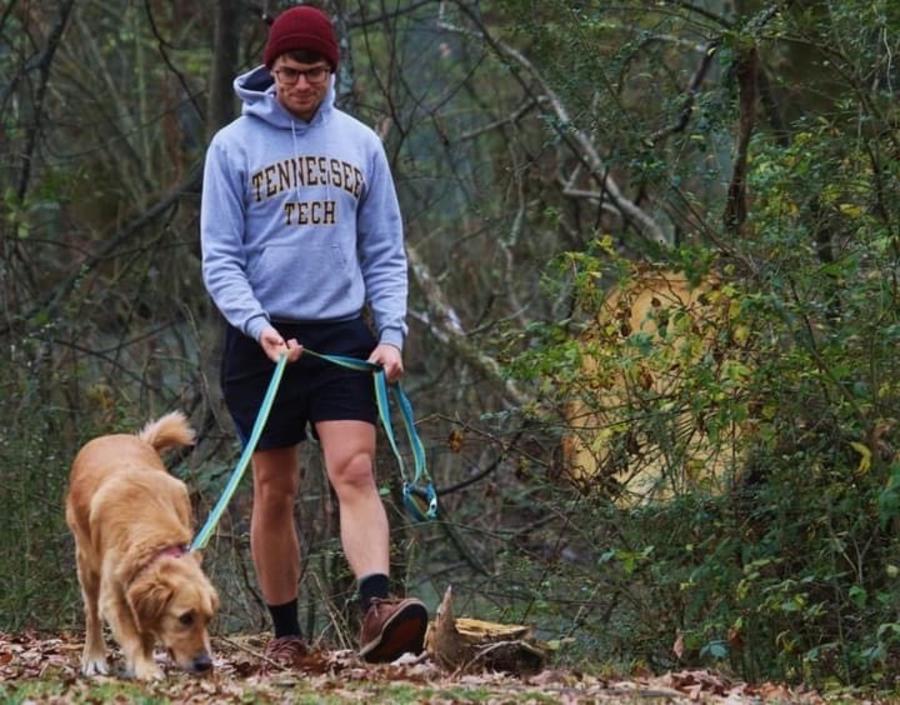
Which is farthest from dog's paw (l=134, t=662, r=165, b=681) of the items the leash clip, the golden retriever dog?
the leash clip

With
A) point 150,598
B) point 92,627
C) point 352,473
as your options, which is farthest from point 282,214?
point 92,627

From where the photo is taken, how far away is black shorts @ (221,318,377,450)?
7.70 metres

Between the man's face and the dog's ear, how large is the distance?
6.26 ft

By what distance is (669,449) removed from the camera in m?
9.22

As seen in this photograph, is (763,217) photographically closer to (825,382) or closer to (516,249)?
(825,382)

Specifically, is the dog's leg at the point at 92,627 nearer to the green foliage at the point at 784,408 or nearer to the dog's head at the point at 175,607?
the dog's head at the point at 175,607

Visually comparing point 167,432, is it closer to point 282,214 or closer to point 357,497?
point 357,497

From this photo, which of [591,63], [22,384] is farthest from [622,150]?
[22,384]

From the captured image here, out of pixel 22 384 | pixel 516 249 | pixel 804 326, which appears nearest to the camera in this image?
pixel 804 326

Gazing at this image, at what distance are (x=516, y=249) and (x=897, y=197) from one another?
895cm

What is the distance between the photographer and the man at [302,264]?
761cm

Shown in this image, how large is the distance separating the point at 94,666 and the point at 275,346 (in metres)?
1.57

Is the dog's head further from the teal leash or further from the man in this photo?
the man

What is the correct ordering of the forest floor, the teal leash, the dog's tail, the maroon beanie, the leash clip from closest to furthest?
the forest floor
the teal leash
the maroon beanie
the leash clip
the dog's tail
